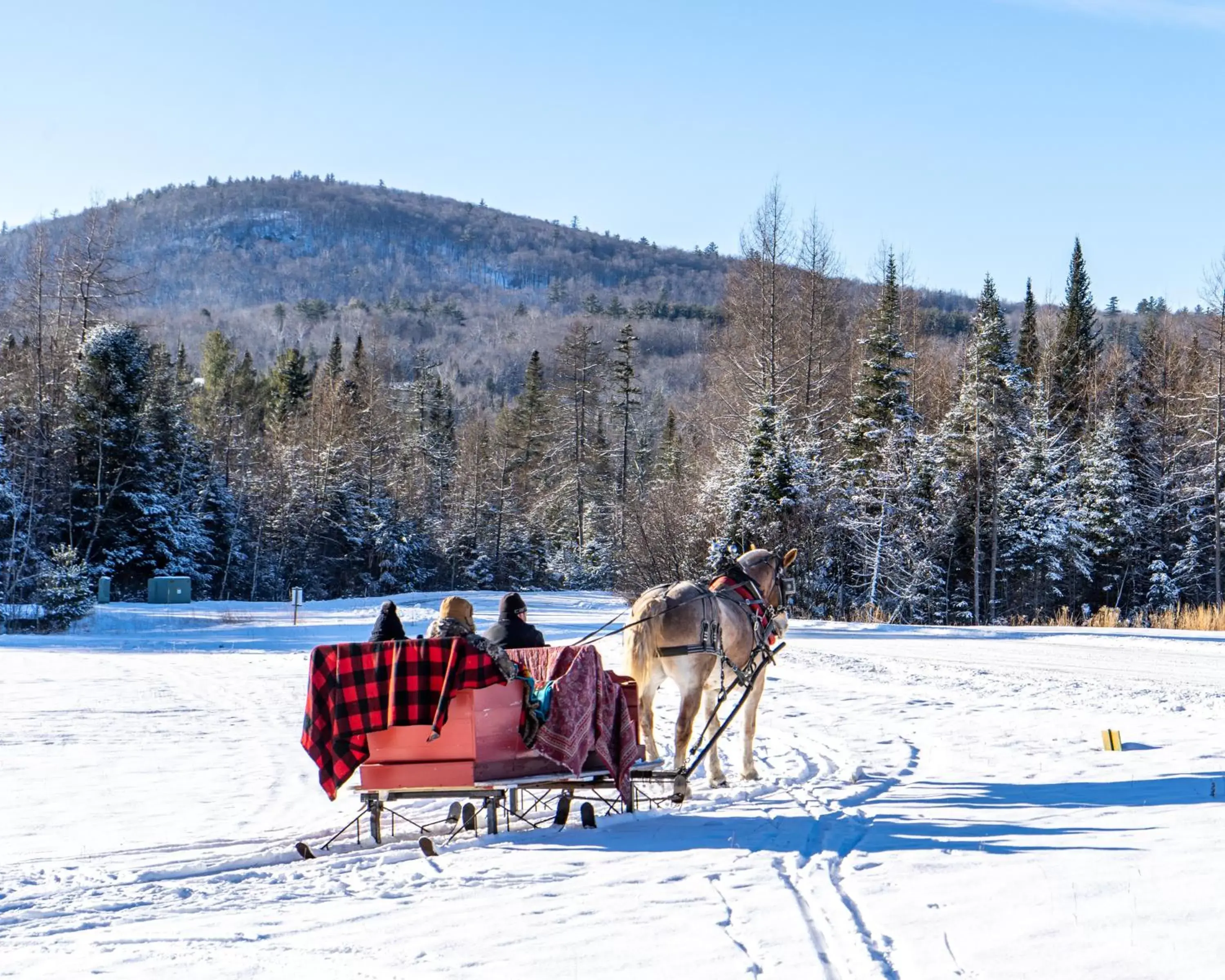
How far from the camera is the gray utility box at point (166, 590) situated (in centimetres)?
3747

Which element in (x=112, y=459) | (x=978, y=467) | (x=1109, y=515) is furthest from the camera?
(x=1109, y=515)

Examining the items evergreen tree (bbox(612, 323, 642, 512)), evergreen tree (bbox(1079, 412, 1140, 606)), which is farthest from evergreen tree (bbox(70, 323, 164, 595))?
evergreen tree (bbox(1079, 412, 1140, 606))

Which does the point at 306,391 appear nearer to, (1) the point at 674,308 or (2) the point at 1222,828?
(2) the point at 1222,828

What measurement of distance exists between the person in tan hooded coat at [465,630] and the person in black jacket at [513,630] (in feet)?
1.45

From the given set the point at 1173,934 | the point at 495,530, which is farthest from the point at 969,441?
the point at 1173,934

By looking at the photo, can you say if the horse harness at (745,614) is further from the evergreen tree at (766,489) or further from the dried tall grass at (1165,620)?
the evergreen tree at (766,489)

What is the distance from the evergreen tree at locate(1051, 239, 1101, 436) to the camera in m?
53.5

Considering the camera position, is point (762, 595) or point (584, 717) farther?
point (762, 595)

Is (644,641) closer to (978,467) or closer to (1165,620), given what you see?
(1165,620)

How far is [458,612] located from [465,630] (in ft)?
0.88

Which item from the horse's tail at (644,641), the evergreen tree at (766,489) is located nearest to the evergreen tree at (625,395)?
the evergreen tree at (766,489)

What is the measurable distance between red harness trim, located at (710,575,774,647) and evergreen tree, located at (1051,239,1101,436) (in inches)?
1673

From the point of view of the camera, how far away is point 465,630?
800cm

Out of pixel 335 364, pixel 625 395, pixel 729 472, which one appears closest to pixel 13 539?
pixel 729 472
